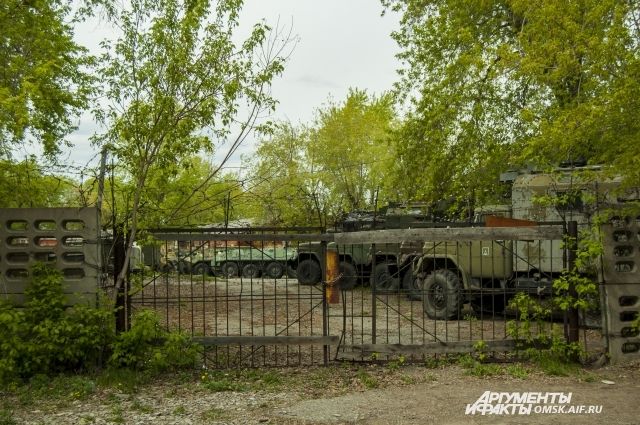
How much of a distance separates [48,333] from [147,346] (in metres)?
1.04

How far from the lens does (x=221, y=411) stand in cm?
569

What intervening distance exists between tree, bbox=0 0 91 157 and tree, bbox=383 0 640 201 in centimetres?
594

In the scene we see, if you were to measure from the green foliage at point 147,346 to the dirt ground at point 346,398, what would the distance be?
272 mm

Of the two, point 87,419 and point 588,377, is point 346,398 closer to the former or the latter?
point 87,419

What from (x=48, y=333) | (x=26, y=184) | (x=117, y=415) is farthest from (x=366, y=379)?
(x=26, y=184)

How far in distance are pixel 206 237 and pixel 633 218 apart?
502 centimetres

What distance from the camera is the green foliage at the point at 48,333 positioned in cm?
634

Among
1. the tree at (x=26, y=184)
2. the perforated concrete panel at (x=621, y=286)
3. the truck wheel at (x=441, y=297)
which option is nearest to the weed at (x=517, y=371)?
the perforated concrete panel at (x=621, y=286)

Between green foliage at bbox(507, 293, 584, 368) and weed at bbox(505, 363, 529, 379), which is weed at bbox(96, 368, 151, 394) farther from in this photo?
green foliage at bbox(507, 293, 584, 368)

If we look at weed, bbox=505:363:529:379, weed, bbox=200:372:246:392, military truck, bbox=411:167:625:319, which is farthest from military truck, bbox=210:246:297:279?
weed, bbox=505:363:529:379

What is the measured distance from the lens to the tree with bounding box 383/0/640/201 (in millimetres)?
6961

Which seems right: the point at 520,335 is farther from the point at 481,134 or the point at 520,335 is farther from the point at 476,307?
the point at 481,134

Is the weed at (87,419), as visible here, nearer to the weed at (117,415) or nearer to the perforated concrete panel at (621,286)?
the weed at (117,415)

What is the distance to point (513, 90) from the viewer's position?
44.4ft
